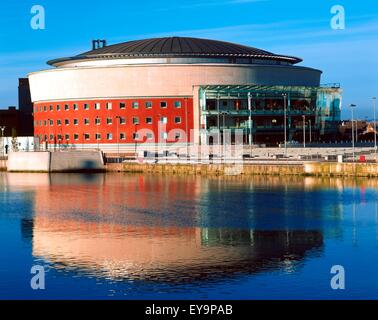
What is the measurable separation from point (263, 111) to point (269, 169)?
29922mm

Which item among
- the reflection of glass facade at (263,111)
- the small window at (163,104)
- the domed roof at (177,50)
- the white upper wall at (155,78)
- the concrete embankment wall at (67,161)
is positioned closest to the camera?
the concrete embankment wall at (67,161)

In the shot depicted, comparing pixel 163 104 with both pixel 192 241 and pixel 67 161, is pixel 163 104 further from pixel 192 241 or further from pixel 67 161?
pixel 192 241

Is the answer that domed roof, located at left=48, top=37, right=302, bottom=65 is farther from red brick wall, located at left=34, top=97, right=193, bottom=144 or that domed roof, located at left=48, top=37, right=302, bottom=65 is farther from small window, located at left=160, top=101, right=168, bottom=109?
red brick wall, located at left=34, top=97, right=193, bottom=144

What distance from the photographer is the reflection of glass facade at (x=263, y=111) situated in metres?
104

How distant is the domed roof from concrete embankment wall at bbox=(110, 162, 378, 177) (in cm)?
2378

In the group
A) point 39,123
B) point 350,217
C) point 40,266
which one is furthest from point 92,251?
point 39,123

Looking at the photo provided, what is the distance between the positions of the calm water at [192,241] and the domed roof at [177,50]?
44514 millimetres

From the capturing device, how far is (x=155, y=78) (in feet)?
342

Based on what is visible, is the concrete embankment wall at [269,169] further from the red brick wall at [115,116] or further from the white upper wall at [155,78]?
the white upper wall at [155,78]

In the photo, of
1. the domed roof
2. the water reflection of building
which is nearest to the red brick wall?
the domed roof

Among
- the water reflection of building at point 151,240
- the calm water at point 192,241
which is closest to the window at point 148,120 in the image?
the calm water at point 192,241

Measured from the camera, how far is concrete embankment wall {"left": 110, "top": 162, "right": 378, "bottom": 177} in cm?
7119

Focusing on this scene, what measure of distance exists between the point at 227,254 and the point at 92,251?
5970 mm

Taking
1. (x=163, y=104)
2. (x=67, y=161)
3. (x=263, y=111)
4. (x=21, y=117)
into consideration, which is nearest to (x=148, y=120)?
(x=163, y=104)
